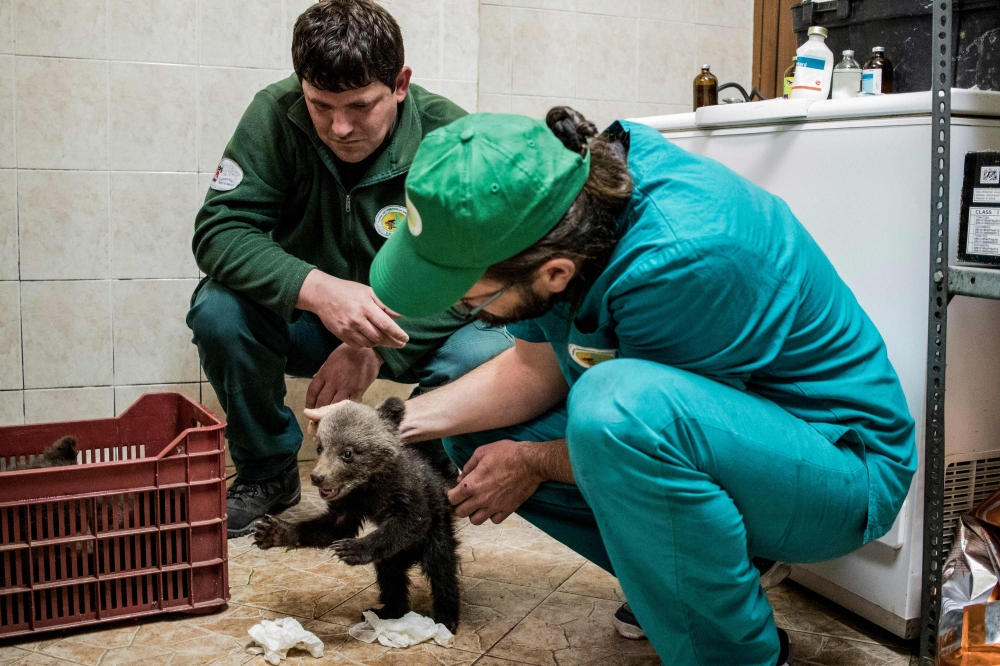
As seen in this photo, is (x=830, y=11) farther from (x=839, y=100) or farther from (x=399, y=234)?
(x=399, y=234)

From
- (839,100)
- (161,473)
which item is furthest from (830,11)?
(161,473)

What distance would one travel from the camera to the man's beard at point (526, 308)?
1.39m

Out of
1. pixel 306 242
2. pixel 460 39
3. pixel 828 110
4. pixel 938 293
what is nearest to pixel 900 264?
pixel 938 293

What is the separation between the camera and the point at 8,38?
114 inches

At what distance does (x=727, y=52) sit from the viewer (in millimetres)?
4113

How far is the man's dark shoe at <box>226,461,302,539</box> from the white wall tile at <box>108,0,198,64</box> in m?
1.43

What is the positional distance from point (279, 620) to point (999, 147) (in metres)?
1.74

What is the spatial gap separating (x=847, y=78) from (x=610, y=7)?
1886 mm

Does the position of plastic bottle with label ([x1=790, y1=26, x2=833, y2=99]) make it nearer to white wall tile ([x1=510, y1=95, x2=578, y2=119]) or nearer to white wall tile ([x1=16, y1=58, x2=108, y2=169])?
white wall tile ([x1=510, y1=95, x2=578, y2=119])

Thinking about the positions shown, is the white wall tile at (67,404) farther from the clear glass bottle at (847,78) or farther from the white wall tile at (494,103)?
the clear glass bottle at (847,78)

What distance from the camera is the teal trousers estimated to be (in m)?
1.38

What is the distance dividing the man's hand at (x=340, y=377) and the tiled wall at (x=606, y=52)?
1662mm

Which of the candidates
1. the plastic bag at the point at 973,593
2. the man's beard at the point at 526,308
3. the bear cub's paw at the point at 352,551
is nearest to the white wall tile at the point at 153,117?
the bear cub's paw at the point at 352,551

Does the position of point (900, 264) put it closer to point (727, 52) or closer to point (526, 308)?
point (526, 308)
